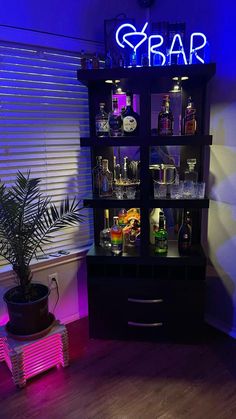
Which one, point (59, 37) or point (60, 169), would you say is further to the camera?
point (60, 169)

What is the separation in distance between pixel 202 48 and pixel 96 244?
4.77 feet

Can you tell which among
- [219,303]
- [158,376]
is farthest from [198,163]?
[158,376]

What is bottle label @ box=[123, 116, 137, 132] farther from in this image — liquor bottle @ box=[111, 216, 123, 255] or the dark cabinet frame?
liquor bottle @ box=[111, 216, 123, 255]

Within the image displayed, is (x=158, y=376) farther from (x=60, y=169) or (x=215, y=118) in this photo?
(x=215, y=118)

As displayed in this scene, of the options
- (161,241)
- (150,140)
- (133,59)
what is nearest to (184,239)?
(161,241)

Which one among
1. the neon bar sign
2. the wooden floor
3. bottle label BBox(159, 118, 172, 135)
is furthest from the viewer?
bottle label BBox(159, 118, 172, 135)

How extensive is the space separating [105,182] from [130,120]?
1.44ft

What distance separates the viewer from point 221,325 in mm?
2223

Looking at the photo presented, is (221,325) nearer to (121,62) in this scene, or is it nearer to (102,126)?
(102,126)

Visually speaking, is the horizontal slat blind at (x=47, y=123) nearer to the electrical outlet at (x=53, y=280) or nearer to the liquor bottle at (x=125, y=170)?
the electrical outlet at (x=53, y=280)

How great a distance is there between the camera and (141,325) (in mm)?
2027

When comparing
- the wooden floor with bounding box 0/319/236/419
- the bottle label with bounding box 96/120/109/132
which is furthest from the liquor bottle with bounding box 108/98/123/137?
the wooden floor with bounding box 0/319/236/419

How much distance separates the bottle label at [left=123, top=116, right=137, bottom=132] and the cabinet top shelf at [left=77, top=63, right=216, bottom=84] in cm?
24

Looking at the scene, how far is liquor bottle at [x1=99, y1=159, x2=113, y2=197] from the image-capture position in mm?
2087
